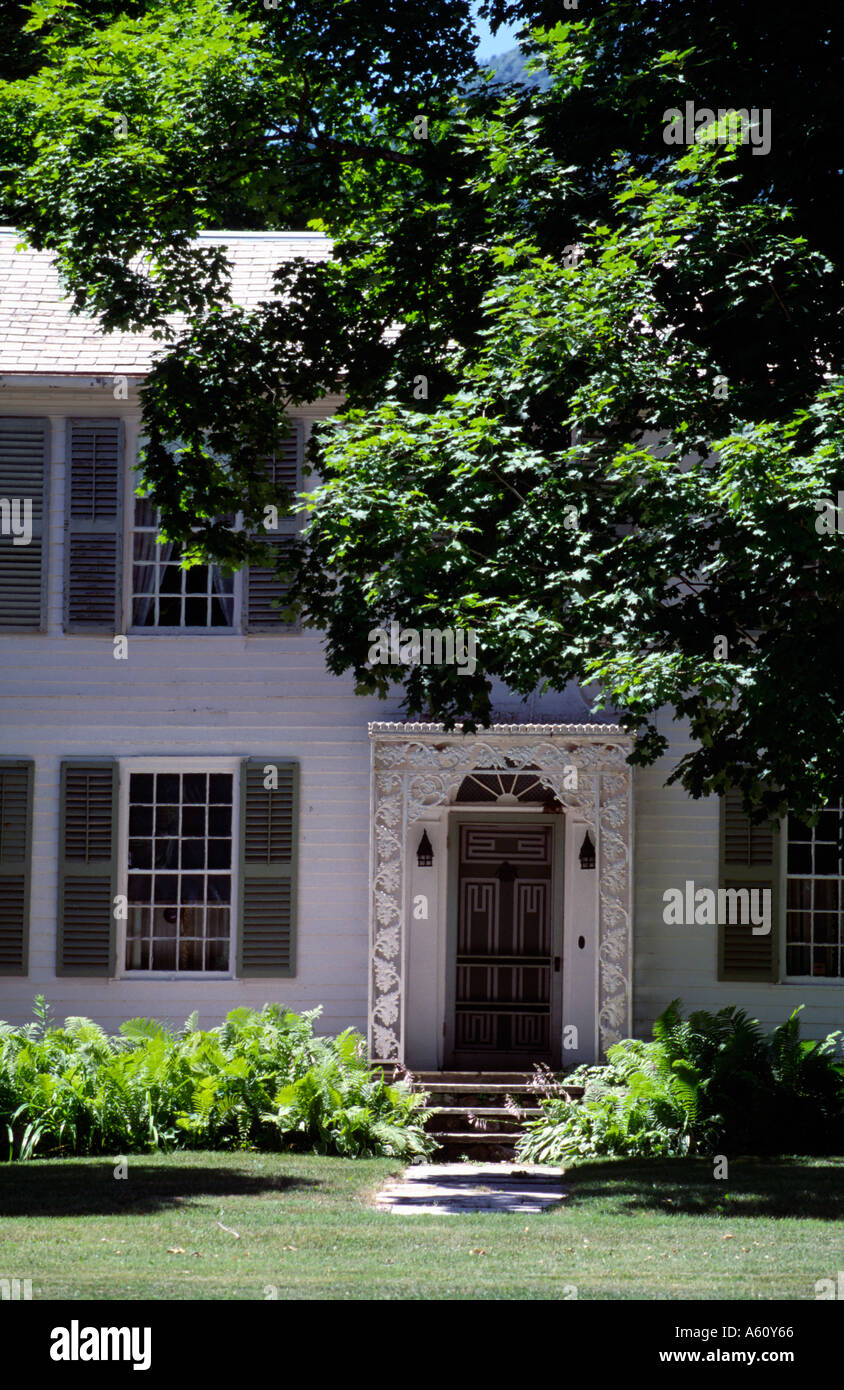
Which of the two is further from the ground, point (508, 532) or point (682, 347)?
point (682, 347)

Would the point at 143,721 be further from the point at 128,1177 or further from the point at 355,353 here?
the point at 128,1177

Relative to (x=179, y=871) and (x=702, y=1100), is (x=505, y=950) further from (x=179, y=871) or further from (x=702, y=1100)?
(x=702, y=1100)

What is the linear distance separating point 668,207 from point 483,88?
3.09 m

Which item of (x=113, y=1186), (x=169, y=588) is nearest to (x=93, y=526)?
(x=169, y=588)

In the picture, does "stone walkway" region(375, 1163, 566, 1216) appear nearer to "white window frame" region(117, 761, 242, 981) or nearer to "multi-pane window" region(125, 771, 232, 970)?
"white window frame" region(117, 761, 242, 981)

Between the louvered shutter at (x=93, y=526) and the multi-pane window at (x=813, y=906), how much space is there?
257 inches

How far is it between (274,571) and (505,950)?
4.19 m

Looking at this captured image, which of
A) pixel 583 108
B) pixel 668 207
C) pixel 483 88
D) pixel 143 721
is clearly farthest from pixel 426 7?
pixel 143 721

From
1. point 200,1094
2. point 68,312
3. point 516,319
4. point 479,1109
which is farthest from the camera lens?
point 68,312

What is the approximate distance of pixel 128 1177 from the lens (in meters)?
11.0

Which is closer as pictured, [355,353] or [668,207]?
[668,207]

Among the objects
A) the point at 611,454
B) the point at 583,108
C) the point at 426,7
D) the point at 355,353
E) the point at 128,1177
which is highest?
the point at 426,7
